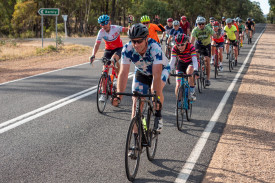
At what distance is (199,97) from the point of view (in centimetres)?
971

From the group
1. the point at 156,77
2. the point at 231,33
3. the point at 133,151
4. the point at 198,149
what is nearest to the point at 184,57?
the point at 198,149

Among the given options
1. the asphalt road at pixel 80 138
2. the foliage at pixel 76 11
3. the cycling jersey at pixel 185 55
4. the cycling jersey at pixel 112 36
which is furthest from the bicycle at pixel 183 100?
the foliage at pixel 76 11

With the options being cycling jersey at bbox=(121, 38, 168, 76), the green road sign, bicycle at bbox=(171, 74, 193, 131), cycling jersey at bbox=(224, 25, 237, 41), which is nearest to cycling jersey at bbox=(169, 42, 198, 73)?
bicycle at bbox=(171, 74, 193, 131)

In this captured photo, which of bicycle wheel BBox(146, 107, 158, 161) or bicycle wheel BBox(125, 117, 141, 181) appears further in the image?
bicycle wheel BBox(146, 107, 158, 161)

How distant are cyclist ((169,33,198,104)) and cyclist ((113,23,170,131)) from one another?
2.16 m

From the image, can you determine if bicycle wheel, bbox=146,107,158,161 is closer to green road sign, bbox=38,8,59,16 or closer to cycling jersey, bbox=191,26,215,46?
cycling jersey, bbox=191,26,215,46

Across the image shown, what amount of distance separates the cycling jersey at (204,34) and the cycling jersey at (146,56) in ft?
19.8

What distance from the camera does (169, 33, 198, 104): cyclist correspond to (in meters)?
7.15

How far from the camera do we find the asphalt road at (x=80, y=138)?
4.70 meters

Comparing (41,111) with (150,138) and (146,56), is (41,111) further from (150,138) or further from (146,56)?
(146,56)

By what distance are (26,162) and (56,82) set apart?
22.6 ft

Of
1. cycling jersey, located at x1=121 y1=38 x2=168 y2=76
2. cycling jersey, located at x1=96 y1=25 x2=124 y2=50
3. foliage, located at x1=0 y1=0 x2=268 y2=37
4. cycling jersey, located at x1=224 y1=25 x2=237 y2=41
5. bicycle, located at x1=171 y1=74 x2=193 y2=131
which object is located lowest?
bicycle, located at x1=171 y1=74 x2=193 y2=131

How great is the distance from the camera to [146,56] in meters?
4.74

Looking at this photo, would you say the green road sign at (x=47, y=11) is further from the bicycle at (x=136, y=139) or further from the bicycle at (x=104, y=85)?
the bicycle at (x=136, y=139)
